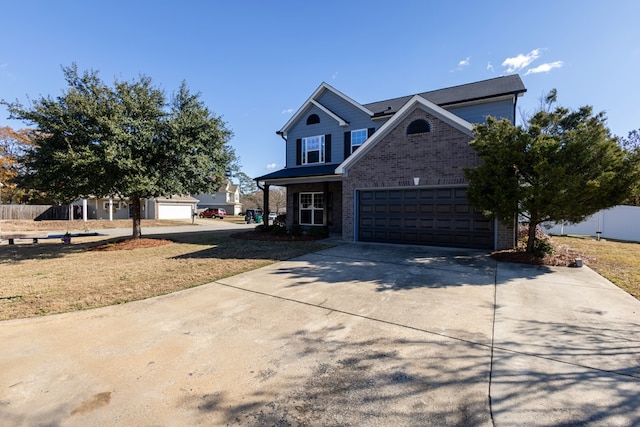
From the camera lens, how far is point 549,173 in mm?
7648

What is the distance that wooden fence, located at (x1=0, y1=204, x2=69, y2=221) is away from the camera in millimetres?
31555

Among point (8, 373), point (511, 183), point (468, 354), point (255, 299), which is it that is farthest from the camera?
point (511, 183)

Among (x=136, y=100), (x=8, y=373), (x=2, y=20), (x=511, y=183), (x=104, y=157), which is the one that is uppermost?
(x=2, y=20)

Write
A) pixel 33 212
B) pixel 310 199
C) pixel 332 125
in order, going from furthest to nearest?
1. pixel 33 212
2. pixel 310 199
3. pixel 332 125

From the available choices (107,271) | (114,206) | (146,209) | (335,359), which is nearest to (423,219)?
(335,359)

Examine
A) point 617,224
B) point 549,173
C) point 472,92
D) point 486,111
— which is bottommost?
point 617,224

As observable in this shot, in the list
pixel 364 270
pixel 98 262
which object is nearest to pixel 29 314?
pixel 98 262

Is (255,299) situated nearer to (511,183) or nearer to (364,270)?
(364,270)

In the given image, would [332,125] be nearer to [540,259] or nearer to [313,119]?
[313,119]

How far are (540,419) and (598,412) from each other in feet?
1.78

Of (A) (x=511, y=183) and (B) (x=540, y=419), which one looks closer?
(B) (x=540, y=419)

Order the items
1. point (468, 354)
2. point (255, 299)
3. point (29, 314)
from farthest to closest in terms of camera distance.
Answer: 1. point (255, 299)
2. point (29, 314)
3. point (468, 354)

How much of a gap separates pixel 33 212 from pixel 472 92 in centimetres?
4357

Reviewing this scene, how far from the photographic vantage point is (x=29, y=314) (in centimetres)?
500
